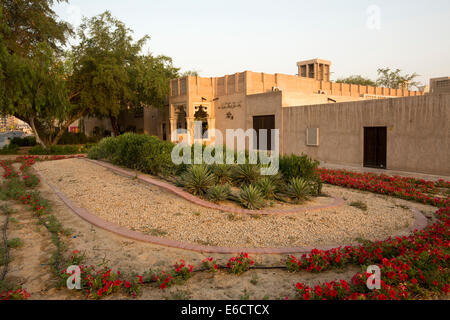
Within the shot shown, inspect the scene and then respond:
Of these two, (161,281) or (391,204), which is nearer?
(161,281)

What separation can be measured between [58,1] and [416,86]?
49.8 metres

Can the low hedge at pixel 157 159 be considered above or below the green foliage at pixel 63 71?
below

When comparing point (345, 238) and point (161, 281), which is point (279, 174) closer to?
point (345, 238)

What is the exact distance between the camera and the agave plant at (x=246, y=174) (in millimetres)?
8680

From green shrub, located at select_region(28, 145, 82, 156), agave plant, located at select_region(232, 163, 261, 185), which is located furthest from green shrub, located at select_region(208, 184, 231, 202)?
green shrub, located at select_region(28, 145, 82, 156)

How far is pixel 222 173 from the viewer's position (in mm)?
8961

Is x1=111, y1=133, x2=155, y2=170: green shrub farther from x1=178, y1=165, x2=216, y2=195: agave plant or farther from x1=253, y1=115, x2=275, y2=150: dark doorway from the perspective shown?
x1=253, y1=115, x2=275, y2=150: dark doorway

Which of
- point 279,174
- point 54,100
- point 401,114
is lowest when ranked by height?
point 279,174

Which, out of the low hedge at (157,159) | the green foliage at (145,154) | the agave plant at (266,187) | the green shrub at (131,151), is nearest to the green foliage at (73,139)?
the low hedge at (157,159)

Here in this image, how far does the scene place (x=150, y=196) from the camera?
8320mm

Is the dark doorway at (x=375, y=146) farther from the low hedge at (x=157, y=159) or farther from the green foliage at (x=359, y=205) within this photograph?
the green foliage at (x=359, y=205)

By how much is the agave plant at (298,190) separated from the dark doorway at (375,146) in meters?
8.03
